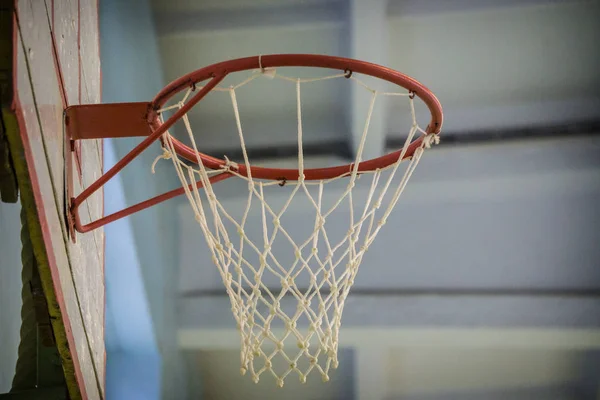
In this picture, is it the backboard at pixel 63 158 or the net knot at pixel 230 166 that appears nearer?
the backboard at pixel 63 158

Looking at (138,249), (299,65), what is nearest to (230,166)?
(299,65)

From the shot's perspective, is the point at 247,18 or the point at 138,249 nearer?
the point at 247,18

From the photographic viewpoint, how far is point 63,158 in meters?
1.83

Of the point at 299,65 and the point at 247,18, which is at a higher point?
the point at 247,18

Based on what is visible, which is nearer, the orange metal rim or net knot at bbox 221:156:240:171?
the orange metal rim

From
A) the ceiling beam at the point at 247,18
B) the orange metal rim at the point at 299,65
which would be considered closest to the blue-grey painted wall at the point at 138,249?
the ceiling beam at the point at 247,18

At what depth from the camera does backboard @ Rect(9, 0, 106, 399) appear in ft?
5.26

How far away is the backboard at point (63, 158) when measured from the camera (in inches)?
63.2

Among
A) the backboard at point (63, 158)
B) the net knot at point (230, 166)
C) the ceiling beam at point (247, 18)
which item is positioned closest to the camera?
the backboard at point (63, 158)

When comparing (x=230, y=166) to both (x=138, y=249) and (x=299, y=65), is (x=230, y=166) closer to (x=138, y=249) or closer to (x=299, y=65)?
(x=299, y=65)

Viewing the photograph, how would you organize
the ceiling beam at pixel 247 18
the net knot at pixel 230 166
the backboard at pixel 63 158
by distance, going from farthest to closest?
the ceiling beam at pixel 247 18, the net knot at pixel 230 166, the backboard at pixel 63 158

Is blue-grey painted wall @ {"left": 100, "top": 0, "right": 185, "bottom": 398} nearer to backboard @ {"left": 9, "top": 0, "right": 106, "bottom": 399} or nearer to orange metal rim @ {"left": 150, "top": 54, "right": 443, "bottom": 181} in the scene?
backboard @ {"left": 9, "top": 0, "right": 106, "bottom": 399}

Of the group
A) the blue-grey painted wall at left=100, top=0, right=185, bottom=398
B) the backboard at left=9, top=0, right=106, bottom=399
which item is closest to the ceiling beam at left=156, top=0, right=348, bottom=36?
the blue-grey painted wall at left=100, top=0, right=185, bottom=398

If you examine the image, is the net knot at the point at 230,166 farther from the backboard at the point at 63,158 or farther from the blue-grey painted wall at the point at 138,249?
the blue-grey painted wall at the point at 138,249
